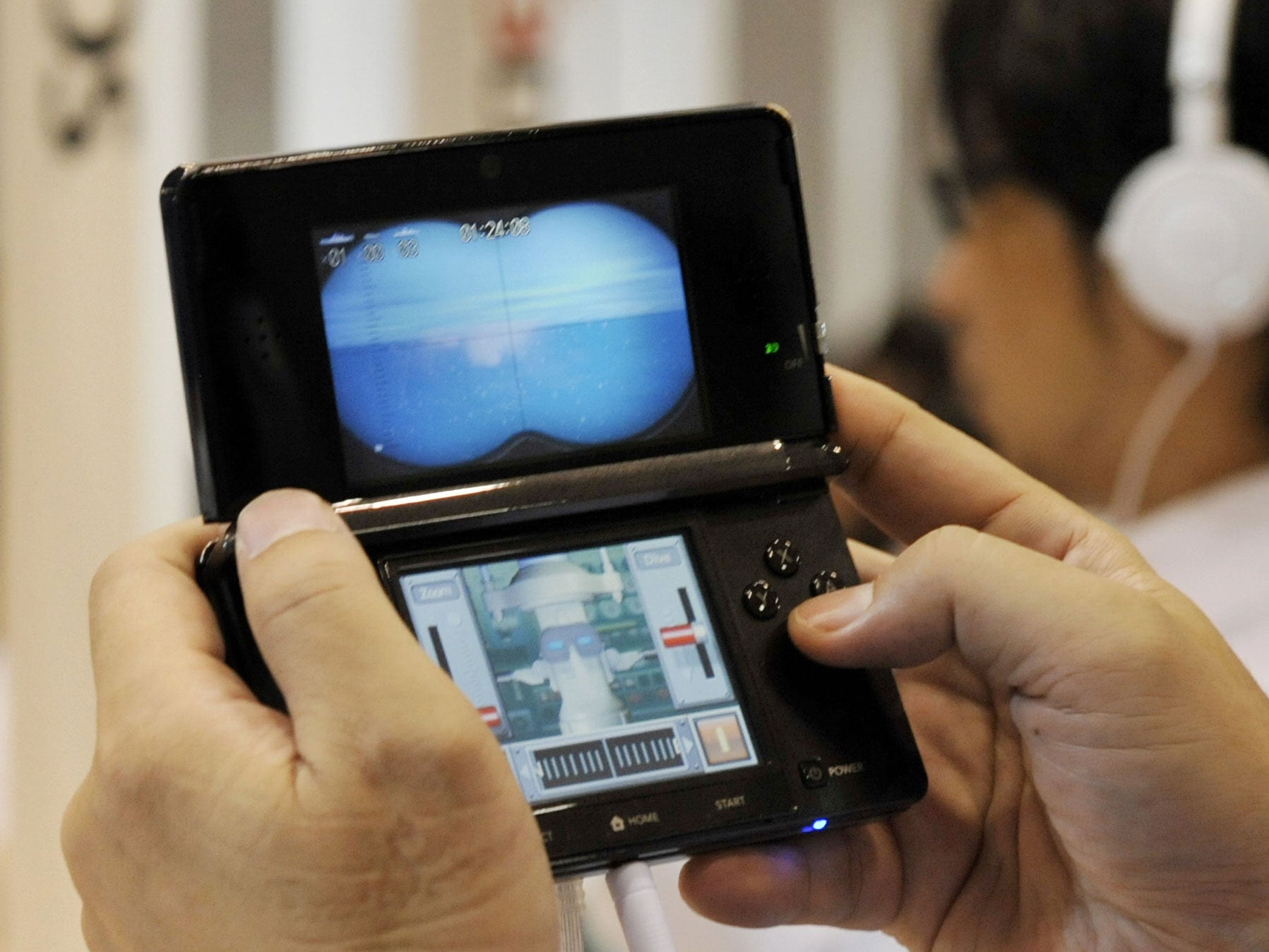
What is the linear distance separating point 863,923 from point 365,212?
0.41 metres

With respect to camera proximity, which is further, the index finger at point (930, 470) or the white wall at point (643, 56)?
the white wall at point (643, 56)

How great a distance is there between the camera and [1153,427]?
1116mm

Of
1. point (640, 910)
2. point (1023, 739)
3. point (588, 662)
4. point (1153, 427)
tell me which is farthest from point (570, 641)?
point (1153, 427)

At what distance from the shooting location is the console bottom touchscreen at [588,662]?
0.51m

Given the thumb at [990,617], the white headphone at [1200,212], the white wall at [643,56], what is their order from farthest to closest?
the white wall at [643,56]
the white headphone at [1200,212]
the thumb at [990,617]

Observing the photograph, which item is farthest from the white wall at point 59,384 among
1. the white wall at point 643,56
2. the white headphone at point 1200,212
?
the white headphone at point 1200,212

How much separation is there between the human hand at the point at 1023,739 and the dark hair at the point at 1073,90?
542 mm

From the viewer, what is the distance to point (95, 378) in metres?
1.07

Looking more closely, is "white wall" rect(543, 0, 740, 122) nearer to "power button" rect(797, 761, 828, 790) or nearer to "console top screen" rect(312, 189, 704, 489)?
"console top screen" rect(312, 189, 704, 489)

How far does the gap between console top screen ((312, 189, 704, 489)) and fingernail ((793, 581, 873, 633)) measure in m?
0.10

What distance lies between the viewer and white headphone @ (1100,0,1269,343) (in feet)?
3.02

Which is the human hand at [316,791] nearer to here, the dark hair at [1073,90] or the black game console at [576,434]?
the black game console at [576,434]

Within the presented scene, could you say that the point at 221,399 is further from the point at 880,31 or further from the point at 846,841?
the point at 880,31

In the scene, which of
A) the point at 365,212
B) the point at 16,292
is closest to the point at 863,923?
the point at 365,212
